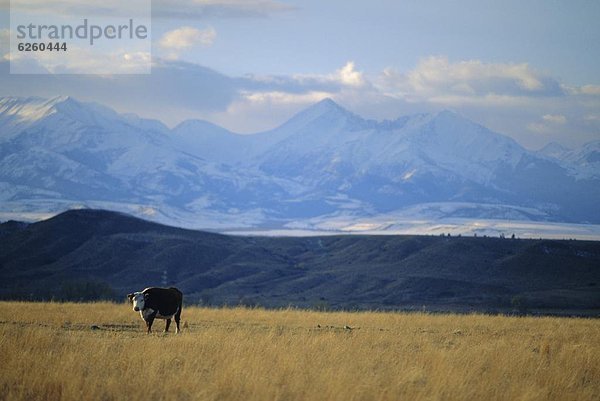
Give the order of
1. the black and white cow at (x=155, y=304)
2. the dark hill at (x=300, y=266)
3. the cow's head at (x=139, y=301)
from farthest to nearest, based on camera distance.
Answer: the dark hill at (x=300, y=266) < the black and white cow at (x=155, y=304) < the cow's head at (x=139, y=301)

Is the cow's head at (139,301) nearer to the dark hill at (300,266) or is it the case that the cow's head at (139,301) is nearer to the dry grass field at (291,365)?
the dry grass field at (291,365)

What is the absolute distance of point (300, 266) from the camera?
10625 cm

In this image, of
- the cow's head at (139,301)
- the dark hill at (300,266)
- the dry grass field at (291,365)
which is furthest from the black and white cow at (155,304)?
the dark hill at (300,266)

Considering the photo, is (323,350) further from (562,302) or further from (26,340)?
(562,302)

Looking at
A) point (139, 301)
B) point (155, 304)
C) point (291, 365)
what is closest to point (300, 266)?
point (155, 304)

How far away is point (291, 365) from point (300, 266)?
90.1 m

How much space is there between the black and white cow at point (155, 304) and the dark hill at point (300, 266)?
1858 inches

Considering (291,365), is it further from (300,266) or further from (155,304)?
(300,266)

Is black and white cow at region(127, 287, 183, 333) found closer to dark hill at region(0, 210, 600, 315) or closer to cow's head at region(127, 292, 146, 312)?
cow's head at region(127, 292, 146, 312)

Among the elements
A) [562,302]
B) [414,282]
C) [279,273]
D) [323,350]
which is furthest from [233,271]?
[323,350]

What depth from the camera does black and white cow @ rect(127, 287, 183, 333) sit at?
23.1m

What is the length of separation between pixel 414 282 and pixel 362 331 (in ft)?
202

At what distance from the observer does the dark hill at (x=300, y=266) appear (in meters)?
80.2

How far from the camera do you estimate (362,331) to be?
81.7 ft
